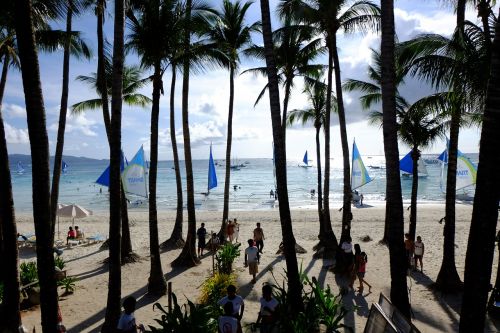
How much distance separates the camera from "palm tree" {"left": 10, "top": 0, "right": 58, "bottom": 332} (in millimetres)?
5512

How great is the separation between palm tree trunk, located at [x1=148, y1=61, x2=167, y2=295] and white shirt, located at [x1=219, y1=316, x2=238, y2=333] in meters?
5.30

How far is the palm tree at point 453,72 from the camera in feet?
23.1

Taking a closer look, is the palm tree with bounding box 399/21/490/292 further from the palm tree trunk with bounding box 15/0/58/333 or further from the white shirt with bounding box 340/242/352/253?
the palm tree trunk with bounding box 15/0/58/333

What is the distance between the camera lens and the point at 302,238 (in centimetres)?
2205

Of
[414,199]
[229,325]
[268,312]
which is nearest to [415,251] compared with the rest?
[414,199]

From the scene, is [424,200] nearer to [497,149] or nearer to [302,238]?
[302,238]

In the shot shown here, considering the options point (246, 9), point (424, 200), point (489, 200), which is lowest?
point (424, 200)

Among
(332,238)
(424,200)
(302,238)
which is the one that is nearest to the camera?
(332,238)

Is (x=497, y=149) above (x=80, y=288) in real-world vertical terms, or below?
above

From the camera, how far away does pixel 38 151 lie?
5668 millimetres

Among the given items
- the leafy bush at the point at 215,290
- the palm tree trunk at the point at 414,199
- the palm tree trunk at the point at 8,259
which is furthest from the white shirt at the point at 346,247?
the palm tree trunk at the point at 8,259

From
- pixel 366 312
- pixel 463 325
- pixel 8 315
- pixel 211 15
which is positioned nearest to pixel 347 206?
pixel 366 312

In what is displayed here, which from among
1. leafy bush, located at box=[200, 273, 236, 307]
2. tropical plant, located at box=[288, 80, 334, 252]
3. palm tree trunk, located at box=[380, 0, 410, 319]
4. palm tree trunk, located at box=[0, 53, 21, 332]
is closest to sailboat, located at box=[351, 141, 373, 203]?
tropical plant, located at box=[288, 80, 334, 252]

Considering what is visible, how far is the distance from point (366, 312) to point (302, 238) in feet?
41.0
